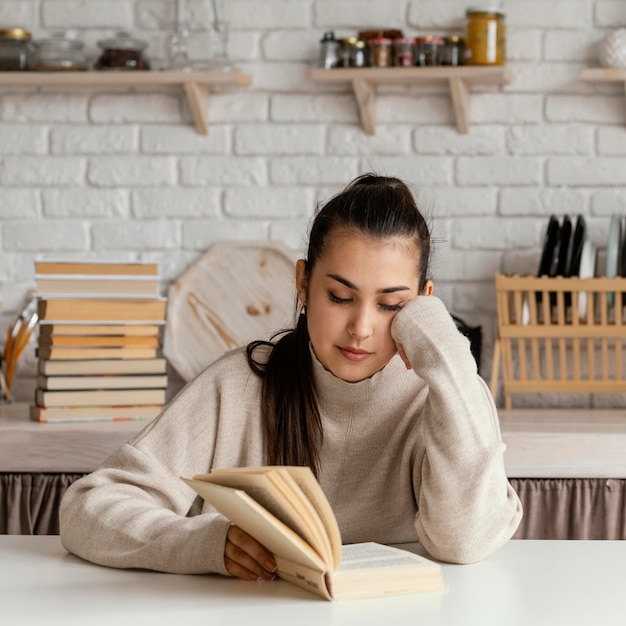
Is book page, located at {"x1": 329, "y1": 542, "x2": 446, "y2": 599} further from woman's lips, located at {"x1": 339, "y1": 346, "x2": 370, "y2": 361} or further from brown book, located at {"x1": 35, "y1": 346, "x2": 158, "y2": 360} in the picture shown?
brown book, located at {"x1": 35, "y1": 346, "x2": 158, "y2": 360}

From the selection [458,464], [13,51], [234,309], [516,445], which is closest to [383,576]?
[458,464]

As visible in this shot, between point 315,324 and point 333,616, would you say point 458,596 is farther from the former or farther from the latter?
point 315,324

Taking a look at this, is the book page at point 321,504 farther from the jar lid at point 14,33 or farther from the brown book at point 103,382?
the jar lid at point 14,33

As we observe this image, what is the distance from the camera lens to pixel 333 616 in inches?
39.5

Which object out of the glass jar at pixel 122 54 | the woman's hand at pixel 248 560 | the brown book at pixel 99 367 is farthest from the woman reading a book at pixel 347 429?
the glass jar at pixel 122 54

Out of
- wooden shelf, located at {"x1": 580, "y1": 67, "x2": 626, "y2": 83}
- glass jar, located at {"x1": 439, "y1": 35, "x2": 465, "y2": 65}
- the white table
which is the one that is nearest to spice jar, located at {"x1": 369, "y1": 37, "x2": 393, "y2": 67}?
Answer: glass jar, located at {"x1": 439, "y1": 35, "x2": 465, "y2": 65}

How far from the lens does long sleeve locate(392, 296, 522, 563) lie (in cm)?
124

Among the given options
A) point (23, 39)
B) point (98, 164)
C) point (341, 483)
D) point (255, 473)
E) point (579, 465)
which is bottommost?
point (579, 465)

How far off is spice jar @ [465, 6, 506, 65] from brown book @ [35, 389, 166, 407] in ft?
3.62

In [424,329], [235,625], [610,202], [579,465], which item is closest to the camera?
[235,625]

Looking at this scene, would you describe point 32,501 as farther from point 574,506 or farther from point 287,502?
point 287,502

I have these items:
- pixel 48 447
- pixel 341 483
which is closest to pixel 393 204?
pixel 341 483

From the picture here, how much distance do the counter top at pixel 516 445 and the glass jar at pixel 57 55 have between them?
88cm

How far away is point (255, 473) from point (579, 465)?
133 centimetres
